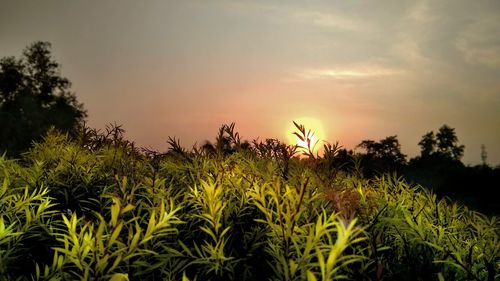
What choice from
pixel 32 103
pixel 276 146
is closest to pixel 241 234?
pixel 276 146

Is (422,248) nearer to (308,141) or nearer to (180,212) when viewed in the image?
(308,141)

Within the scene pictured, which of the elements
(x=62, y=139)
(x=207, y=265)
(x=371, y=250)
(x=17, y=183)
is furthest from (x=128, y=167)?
(x=62, y=139)

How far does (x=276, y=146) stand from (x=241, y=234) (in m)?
1.20

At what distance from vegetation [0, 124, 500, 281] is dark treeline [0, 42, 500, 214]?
36 centimetres

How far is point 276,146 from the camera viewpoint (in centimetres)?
295

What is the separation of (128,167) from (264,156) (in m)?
1.07

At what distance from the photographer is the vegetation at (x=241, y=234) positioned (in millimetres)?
1306

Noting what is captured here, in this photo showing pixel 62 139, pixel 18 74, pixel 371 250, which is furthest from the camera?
pixel 18 74

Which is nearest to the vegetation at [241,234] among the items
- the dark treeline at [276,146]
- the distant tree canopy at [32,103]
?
the dark treeline at [276,146]

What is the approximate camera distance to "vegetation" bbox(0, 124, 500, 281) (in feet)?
4.28

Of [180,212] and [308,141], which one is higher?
[308,141]

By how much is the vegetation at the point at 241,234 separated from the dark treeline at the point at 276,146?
36 centimetres

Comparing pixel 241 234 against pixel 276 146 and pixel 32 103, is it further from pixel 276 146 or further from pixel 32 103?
pixel 32 103

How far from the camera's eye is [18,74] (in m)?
53.3
